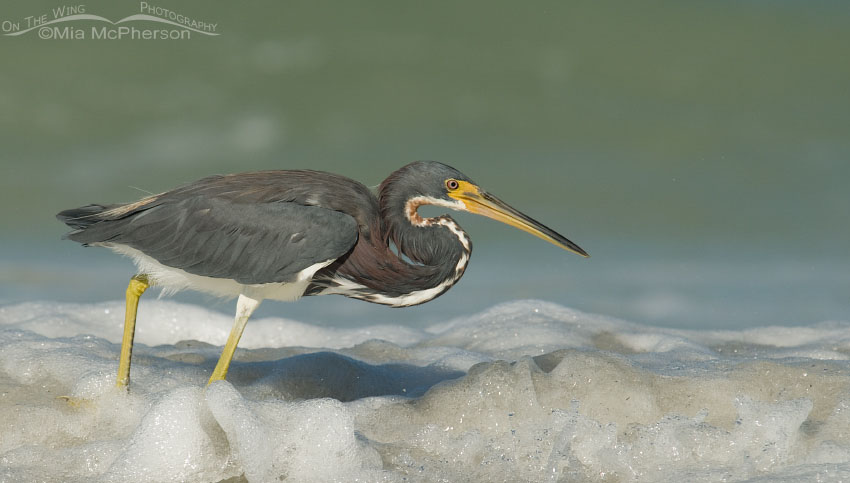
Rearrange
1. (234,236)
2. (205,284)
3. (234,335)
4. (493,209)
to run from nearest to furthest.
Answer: (234,236) < (234,335) < (205,284) < (493,209)

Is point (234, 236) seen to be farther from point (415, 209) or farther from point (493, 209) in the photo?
point (493, 209)

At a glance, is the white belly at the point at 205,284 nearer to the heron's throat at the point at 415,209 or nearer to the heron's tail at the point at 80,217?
the heron's tail at the point at 80,217

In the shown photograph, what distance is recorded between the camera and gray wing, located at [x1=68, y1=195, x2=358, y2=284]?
186 inches

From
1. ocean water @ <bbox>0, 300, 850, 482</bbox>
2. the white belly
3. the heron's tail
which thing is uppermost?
the heron's tail

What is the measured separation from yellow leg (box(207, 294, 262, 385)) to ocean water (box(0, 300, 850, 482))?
0.76ft

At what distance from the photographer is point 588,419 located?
444 cm

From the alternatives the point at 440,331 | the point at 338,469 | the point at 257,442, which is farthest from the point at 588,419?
the point at 440,331

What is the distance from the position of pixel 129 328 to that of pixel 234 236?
2.52ft

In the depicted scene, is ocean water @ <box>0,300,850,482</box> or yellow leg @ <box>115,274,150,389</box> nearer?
ocean water @ <box>0,300,850,482</box>

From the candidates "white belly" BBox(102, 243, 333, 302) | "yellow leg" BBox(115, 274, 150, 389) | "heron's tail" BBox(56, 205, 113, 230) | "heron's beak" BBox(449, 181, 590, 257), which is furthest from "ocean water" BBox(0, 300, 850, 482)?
"heron's tail" BBox(56, 205, 113, 230)

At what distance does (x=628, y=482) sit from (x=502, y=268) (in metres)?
5.68

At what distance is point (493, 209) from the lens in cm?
518

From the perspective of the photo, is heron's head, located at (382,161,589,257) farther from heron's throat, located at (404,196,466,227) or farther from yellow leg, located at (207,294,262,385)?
yellow leg, located at (207,294,262,385)

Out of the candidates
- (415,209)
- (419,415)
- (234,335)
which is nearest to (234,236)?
(234,335)
